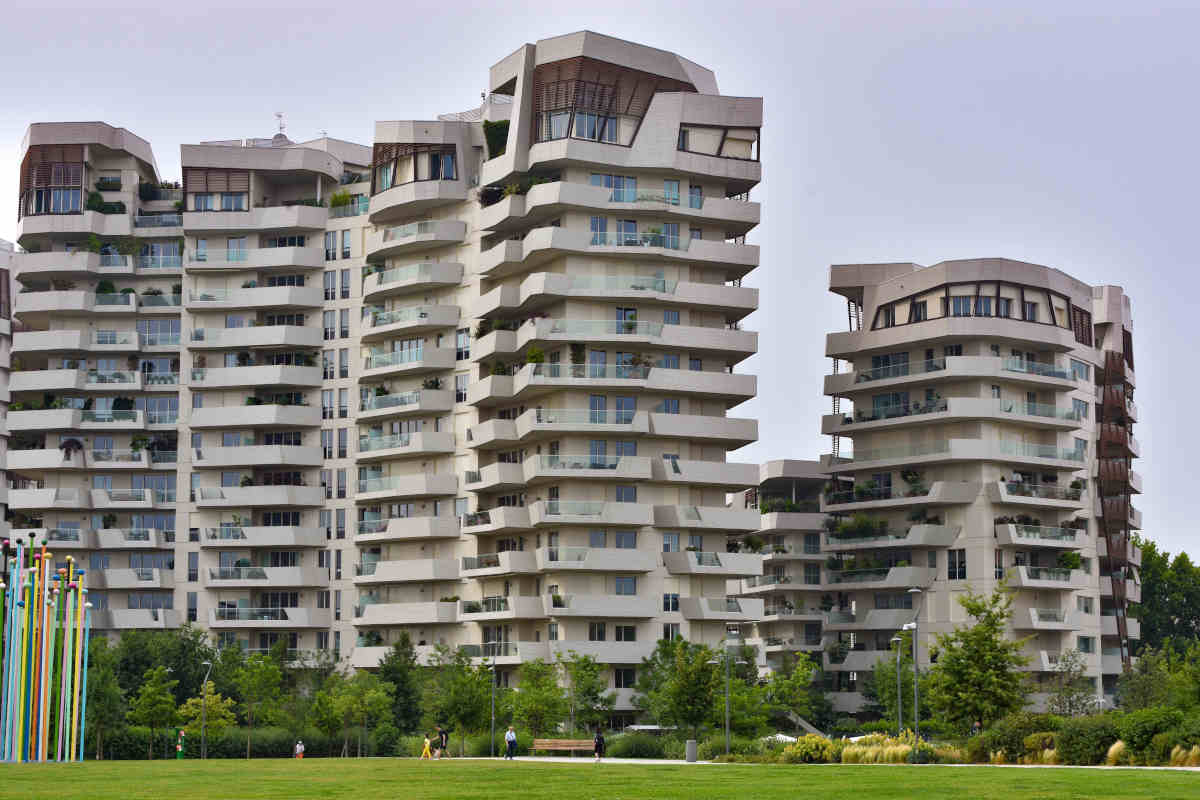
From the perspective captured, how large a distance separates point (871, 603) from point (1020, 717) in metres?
63.1

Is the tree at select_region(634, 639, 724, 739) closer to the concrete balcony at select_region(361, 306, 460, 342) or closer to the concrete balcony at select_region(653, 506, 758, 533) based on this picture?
the concrete balcony at select_region(653, 506, 758, 533)

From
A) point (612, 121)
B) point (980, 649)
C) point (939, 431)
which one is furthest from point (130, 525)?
point (980, 649)

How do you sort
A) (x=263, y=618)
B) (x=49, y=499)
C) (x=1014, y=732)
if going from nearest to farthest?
(x=1014, y=732), (x=263, y=618), (x=49, y=499)

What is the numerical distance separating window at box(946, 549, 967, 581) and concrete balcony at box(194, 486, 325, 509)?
4617 cm

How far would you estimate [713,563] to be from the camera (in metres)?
116

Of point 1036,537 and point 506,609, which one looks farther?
point 1036,537

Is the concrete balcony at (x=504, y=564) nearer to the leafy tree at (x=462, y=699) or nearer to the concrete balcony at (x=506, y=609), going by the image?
the concrete balcony at (x=506, y=609)

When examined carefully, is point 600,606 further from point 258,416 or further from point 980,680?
point 980,680

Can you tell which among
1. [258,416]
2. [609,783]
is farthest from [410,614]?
[609,783]

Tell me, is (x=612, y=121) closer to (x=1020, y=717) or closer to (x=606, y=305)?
(x=606, y=305)

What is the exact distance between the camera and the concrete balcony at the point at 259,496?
129250mm

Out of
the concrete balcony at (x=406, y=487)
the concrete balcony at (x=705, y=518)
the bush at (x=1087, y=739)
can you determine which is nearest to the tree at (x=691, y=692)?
the concrete balcony at (x=705, y=518)

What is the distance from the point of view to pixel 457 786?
51.8m

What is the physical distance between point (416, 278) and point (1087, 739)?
238 ft
